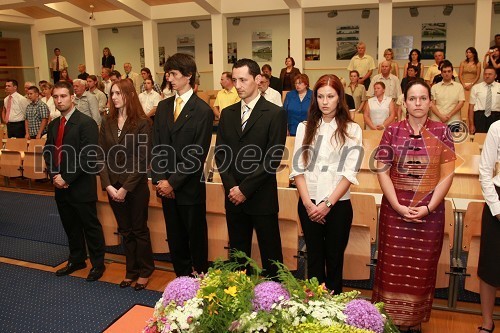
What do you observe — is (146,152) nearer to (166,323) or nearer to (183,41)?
(166,323)

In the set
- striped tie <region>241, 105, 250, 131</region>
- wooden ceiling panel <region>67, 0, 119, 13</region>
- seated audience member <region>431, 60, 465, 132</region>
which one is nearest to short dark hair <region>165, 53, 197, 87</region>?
striped tie <region>241, 105, 250, 131</region>

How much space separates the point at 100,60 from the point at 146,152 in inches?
460

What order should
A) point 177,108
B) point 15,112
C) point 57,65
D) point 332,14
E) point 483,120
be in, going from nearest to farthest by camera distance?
point 177,108, point 483,120, point 15,112, point 332,14, point 57,65

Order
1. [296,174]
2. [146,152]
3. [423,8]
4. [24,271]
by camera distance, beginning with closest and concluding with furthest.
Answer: [296,174]
[146,152]
[24,271]
[423,8]

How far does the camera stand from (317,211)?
2795mm

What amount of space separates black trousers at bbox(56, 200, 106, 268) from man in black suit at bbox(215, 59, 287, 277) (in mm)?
1427

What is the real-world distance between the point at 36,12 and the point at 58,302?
13.4m

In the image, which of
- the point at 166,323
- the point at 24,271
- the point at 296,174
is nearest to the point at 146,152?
the point at 296,174

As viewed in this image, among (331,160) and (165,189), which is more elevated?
(331,160)

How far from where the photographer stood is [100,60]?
14219mm

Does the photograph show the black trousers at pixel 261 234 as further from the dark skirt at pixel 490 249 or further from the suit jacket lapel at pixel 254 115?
the dark skirt at pixel 490 249

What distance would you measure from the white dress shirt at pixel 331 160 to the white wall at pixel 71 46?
15.9 m

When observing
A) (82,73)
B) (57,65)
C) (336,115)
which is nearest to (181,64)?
(336,115)

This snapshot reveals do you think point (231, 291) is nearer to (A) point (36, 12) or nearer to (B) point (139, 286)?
(B) point (139, 286)
